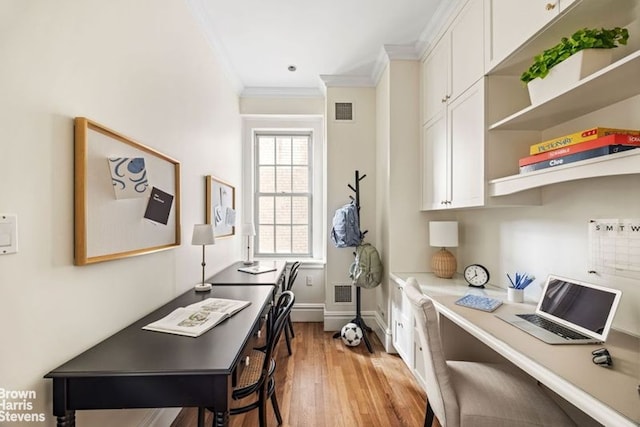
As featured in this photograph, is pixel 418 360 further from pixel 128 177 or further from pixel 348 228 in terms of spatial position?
pixel 128 177

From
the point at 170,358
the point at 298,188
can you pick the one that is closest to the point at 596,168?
the point at 170,358

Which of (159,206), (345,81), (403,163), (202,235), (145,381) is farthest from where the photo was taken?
(345,81)

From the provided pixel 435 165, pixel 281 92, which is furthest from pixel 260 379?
pixel 281 92

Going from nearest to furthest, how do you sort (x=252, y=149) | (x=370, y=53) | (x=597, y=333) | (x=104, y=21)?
(x=597, y=333) → (x=104, y=21) → (x=370, y=53) → (x=252, y=149)

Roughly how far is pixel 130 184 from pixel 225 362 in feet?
2.99

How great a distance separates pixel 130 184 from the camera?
1.35 metres

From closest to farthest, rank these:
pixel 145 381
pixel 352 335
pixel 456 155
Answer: pixel 145 381 → pixel 456 155 → pixel 352 335

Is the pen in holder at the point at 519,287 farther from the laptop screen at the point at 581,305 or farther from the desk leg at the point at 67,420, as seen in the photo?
the desk leg at the point at 67,420

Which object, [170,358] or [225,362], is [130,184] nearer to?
[170,358]

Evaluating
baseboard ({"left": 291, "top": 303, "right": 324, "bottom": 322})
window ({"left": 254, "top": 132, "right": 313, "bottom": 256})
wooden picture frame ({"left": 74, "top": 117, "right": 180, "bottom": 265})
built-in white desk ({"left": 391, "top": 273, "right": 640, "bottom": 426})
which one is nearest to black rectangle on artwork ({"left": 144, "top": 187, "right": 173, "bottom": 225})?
wooden picture frame ({"left": 74, "top": 117, "right": 180, "bottom": 265})

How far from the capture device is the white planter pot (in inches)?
45.7

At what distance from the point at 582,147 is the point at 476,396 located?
44.7 inches

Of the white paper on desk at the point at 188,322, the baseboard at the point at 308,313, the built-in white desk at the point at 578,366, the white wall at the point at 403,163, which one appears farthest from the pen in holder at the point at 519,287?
the baseboard at the point at 308,313

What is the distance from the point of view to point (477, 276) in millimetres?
2146
